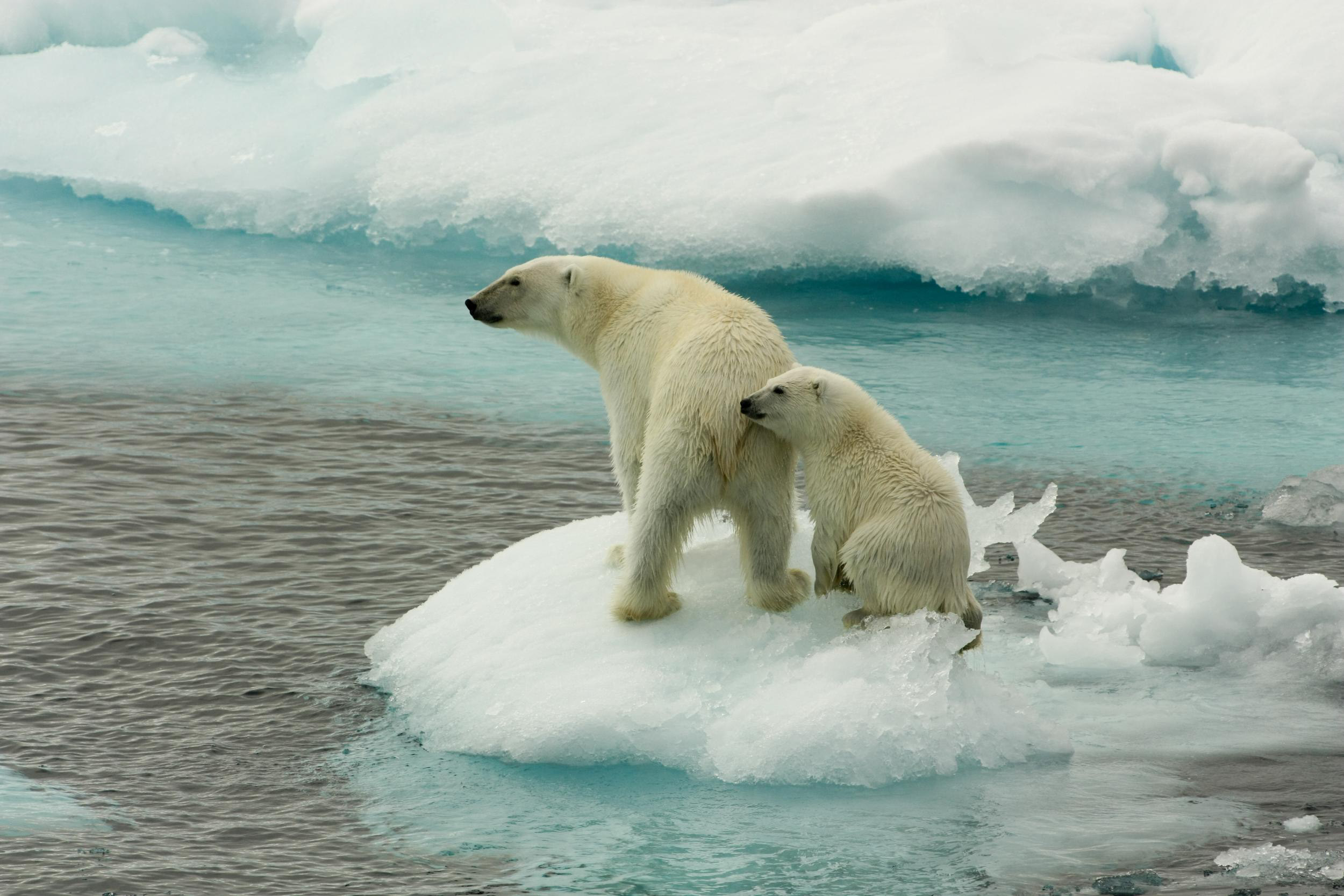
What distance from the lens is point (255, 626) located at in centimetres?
569

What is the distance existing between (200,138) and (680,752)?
11.0 m

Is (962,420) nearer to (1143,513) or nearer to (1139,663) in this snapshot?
(1143,513)

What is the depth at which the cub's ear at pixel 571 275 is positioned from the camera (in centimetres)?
498

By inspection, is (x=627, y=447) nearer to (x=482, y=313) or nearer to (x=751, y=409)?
(x=751, y=409)

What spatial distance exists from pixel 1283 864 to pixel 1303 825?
0.93 ft

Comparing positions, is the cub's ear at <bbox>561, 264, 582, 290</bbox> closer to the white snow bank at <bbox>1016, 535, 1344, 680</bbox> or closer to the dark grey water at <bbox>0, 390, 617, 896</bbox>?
the dark grey water at <bbox>0, 390, 617, 896</bbox>

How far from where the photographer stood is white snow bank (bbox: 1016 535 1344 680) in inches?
214

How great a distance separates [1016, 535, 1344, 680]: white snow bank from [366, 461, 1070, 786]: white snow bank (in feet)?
3.39

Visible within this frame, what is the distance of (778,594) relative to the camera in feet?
15.3

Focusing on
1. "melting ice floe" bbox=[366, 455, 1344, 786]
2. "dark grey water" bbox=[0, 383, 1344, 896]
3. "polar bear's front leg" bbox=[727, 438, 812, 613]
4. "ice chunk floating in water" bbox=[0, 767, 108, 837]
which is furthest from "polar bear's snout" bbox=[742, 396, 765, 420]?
"ice chunk floating in water" bbox=[0, 767, 108, 837]

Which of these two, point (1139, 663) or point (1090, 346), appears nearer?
point (1139, 663)

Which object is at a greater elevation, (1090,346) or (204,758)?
(1090,346)

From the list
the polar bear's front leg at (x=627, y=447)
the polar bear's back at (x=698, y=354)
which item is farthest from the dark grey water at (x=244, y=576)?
the polar bear's back at (x=698, y=354)

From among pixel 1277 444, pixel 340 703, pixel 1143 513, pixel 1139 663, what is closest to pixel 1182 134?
pixel 1277 444
